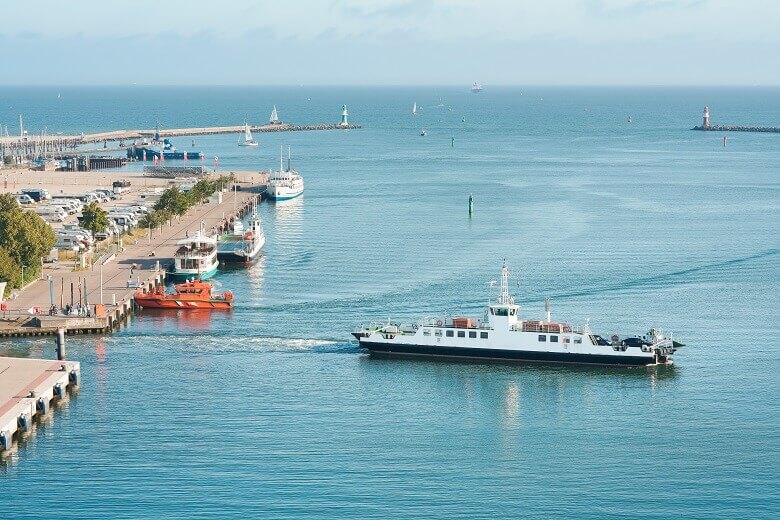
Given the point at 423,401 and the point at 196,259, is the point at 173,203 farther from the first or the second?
the point at 423,401

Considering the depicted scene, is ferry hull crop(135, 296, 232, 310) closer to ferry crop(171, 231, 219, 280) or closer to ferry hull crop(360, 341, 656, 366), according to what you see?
ferry crop(171, 231, 219, 280)

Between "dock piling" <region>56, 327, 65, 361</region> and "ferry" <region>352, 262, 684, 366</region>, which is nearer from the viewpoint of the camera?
"dock piling" <region>56, 327, 65, 361</region>

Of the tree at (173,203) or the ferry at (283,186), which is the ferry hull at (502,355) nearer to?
the tree at (173,203)

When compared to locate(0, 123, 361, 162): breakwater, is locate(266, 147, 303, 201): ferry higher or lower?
lower

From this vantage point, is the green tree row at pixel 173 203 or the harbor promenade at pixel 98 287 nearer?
the harbor promenade at pixel 98 287

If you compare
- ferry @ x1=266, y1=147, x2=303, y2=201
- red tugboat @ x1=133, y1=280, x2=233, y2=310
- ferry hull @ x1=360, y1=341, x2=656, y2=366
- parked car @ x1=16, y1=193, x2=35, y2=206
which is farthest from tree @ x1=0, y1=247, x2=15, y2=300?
ferry @ x1=266, y1=147, x2=303, y2=201

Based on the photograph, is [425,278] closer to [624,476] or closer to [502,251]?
[502,251]

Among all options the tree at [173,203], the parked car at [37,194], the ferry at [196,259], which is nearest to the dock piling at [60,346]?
the ferry at [196,259]
